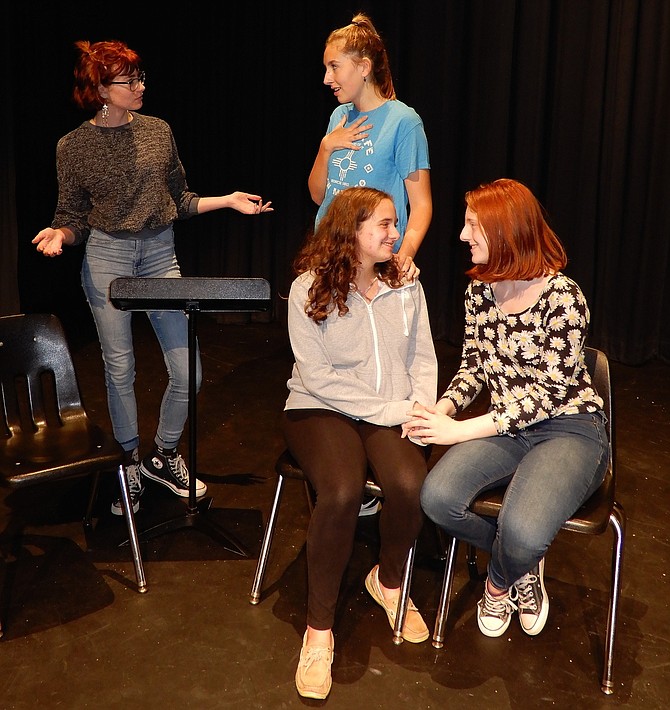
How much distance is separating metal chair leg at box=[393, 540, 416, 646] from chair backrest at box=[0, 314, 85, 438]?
122 centimetres

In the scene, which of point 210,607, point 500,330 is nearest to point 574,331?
point 500,330

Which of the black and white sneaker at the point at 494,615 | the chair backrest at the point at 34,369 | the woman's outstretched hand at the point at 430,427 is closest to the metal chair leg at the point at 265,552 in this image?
the woman's outstretched hand at the point at 430,427

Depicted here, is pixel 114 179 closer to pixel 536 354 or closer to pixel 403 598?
pixel 536 354

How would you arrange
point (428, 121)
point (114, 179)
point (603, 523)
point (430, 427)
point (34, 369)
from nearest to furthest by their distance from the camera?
point (603, 523) < point (430, 427) < point (34, 369) < point (114, 179) < point (428, 121)

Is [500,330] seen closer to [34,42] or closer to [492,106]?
[492,106]

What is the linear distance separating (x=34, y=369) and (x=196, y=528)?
79 cm

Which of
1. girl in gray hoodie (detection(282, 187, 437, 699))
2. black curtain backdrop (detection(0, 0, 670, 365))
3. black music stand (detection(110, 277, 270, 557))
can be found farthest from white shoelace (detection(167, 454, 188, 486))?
black curtain backdrop (detection(0, 0, 670, 365))

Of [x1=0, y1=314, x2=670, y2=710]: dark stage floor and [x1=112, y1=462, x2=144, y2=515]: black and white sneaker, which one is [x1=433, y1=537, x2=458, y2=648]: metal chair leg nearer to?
[x1=0, y1=314, x2=670, y2=710]: dark stage floor

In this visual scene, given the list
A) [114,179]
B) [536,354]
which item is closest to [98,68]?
[114,179]

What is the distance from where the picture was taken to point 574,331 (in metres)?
2.23

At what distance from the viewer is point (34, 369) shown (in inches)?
110

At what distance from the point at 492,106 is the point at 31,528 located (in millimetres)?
3839

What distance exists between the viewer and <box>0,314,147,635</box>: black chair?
2.51 meters

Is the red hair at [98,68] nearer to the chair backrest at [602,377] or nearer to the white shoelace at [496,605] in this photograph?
the chair backrest at [602,377]
